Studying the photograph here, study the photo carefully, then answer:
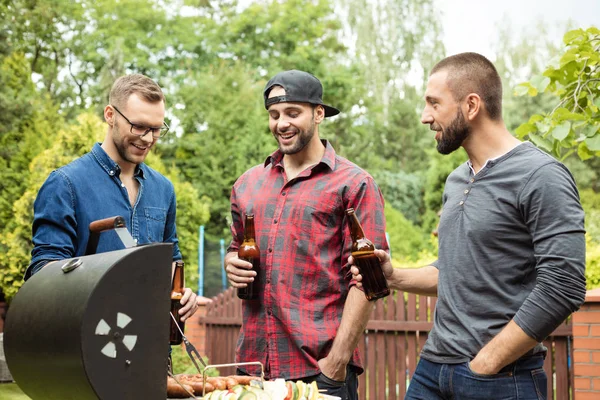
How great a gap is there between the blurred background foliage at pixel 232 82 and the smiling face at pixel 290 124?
505 inches

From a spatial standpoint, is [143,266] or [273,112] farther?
[273,112]

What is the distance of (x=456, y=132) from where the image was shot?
295 cm

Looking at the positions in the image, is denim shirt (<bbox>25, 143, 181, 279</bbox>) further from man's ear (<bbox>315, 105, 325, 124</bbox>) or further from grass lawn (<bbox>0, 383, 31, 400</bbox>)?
grass lawn (<bbox>0, 383, 31, 400</bbox>)

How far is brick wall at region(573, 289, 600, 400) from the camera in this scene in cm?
534

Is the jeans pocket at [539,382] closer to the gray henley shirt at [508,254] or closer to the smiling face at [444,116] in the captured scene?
the gray henley shirt at [508,254]

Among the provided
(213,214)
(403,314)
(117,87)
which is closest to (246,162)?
(213,214)

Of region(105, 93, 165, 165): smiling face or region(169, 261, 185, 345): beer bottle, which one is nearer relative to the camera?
region(169, 261, 185, 345): beer bottle

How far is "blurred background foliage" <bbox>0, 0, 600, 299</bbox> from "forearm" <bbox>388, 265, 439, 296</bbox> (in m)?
13.1

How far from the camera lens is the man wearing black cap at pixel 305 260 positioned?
11.1ft

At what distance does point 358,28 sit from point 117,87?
31013mm

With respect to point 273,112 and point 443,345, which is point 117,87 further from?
point 443,345

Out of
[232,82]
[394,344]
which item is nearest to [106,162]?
[394,344]

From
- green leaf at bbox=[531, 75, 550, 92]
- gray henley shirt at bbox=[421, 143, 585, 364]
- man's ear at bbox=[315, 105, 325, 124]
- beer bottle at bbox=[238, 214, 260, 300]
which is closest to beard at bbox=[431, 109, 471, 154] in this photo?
gray henley shirt at bbox=[421, 143, 585, 364]

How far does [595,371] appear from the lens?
17.6ft
